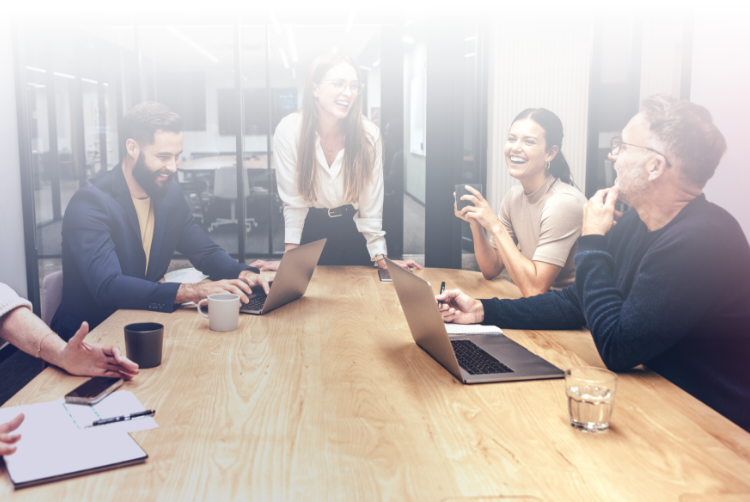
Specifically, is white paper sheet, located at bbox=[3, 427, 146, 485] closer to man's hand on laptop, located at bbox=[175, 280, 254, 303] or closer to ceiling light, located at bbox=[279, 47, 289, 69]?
man's hand on laptop, located at bbox=[175, 280, 254, 303]

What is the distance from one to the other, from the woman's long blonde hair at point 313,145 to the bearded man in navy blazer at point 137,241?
73 cm

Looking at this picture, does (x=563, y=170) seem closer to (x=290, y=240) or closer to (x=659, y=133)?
(x=659, y=133)

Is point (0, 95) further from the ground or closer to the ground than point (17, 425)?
further from the ground

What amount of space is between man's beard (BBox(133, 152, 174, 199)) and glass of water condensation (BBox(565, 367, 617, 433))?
2010 millimetres

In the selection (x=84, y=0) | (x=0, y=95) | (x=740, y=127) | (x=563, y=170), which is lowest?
(x=563, y=170)

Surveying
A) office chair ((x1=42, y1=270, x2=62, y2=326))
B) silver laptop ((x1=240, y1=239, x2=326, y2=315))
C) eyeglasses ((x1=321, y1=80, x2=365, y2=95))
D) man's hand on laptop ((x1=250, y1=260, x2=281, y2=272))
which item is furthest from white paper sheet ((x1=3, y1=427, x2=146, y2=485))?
eyeglasses ((x1=321, y1=80, x2=365, y2=95))

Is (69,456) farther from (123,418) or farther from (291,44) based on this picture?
(291,44)

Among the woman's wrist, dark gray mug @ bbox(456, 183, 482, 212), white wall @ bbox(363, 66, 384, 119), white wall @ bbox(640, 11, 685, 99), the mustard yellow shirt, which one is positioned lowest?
the woman's wrist

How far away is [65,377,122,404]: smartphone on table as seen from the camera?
41.1 inches

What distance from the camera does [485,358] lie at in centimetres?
133

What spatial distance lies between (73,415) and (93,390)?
0.29 ft

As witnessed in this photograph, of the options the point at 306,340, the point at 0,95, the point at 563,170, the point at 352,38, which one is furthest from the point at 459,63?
the point at 0,95

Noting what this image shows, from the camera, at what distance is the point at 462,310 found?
1656 millimetres

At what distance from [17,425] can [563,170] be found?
2216 mm
